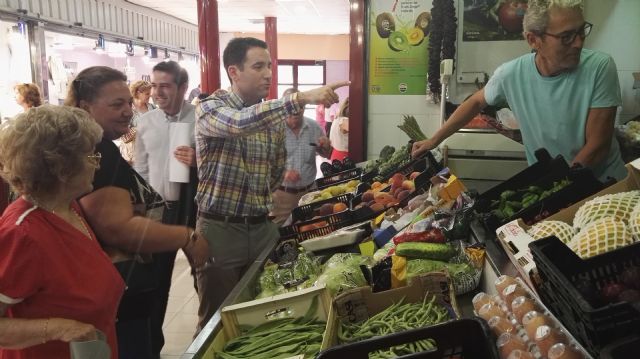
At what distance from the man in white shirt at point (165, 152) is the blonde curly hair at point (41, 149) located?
1.13 metres

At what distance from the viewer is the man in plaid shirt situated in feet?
8.32

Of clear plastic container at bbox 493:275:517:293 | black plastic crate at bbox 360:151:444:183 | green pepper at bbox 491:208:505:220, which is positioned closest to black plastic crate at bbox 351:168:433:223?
black plastic crate at bbox 360:151:444:183

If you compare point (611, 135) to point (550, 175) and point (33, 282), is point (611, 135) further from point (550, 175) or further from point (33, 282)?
point (33, 282)

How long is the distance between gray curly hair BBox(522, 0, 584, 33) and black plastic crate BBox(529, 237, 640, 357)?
1361 millimetres

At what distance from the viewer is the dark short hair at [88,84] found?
184 cm

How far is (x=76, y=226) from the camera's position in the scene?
5.16 feet

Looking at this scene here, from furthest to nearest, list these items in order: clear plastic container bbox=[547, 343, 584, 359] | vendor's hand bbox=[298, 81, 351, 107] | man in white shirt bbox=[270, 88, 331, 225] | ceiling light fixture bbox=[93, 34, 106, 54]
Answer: ceiling light fixture bbox=[93, 34, 106, 54] → man in white shirt bbox=[270, 88, 331, 225] → vendor's hand bbox=[298, 81, 351, 107] → clear plastic container bbox=[547, 343, 584, 359]

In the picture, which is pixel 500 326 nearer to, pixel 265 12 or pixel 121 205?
pixel 121 205

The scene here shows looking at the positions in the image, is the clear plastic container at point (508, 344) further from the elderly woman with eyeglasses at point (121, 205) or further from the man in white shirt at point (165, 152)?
the man in white shirt at point (165, 152)

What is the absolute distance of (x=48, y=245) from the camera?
138cm

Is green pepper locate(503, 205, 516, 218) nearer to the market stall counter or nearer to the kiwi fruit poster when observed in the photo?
the market stall counter

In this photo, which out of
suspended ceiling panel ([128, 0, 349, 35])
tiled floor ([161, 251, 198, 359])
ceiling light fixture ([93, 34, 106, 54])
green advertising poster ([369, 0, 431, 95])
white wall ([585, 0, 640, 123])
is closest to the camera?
tiled floor ([161, 251, 198, 359])

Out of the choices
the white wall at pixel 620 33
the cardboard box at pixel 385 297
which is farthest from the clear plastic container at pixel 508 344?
the white wall at pixel 620 33

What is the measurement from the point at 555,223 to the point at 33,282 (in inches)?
61.0
